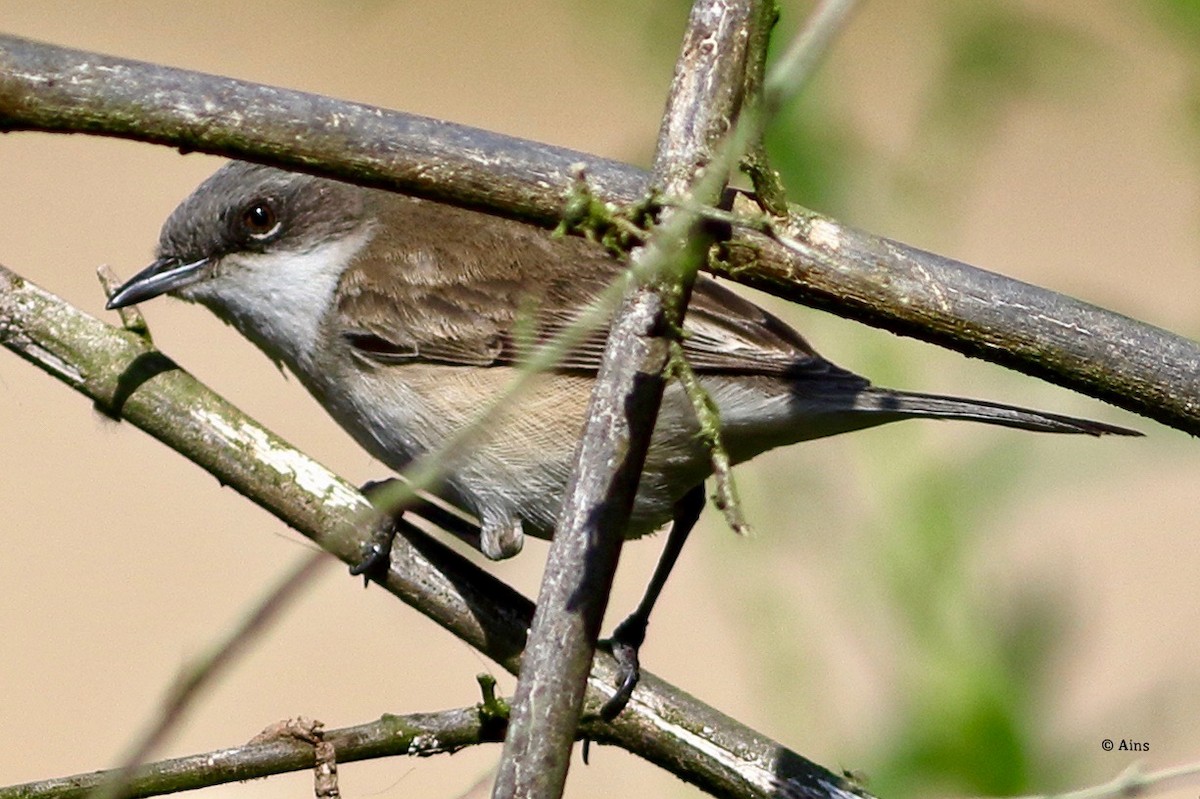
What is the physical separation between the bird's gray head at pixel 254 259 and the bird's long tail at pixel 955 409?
167 cm

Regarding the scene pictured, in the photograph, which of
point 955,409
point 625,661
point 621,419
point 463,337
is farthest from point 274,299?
point 621,419

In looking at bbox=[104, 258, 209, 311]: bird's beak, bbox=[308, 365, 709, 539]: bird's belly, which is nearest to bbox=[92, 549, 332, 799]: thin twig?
bbox=[308, 365, 709, 539]: bird's belly

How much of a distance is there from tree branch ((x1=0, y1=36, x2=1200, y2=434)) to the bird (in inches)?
60.3

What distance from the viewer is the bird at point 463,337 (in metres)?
3.60

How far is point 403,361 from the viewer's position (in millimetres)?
3922

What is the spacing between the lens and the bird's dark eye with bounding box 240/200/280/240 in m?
4.13

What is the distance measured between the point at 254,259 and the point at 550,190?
2.76 metres

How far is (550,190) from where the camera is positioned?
153 centimetres

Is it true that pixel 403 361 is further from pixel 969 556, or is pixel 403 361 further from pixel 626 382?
pixel 626 382

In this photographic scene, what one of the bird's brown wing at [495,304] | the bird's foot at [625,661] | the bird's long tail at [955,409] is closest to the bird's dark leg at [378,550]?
the bird's foot at [625,661]

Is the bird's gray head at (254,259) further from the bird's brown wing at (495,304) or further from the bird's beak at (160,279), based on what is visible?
the bird's brown wing at (495,304)

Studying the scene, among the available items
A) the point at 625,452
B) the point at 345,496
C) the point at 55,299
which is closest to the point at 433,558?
the point at 345,496

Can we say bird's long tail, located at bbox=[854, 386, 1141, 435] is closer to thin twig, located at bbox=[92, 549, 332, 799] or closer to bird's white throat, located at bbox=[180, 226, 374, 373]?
bird's white throat, located at bbox=[180, 226, 374, 373]

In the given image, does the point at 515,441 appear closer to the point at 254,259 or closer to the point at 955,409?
the point at 254,259
